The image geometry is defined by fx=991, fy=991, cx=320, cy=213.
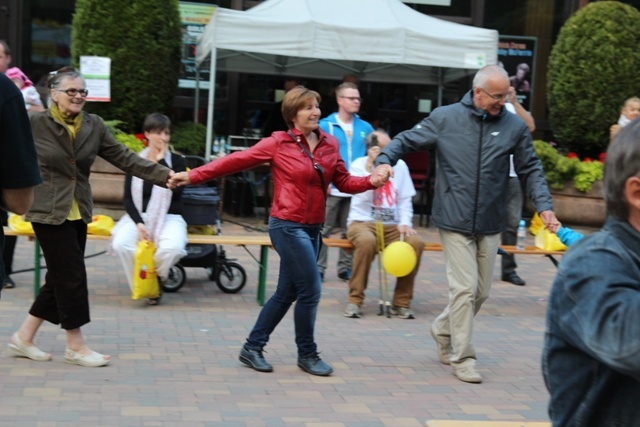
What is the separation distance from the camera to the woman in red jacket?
6.14 meters

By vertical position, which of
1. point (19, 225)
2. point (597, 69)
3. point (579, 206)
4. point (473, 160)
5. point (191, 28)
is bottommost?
point (19, 225)

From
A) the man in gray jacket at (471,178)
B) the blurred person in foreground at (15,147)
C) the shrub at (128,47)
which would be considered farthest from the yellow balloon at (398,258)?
the shrub at (128,47)

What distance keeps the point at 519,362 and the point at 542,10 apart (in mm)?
9217

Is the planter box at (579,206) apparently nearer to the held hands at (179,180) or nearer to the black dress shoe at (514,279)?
the black dress shoe at (514,279)

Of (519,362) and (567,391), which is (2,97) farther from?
(519,362)

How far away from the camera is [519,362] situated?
696cm

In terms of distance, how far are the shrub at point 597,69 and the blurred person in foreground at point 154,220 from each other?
22.2ft

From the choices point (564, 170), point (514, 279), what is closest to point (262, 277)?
point (514, 279)

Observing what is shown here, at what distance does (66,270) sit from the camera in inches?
237

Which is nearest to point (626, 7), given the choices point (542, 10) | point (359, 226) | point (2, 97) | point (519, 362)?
point (542, 10)

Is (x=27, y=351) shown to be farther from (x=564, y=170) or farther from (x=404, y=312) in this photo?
(x=564, y=170)

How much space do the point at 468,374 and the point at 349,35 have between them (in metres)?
6.52

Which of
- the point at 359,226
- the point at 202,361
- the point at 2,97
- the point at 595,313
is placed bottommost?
the point at 202,361

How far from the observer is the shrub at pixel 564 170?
41.5 ft
